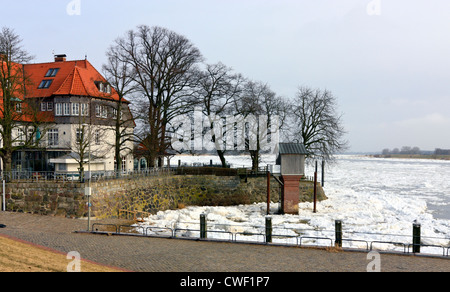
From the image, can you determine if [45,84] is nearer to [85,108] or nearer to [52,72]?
[52,72]

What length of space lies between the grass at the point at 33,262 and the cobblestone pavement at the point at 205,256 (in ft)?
4.07

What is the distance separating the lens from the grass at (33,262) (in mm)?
11609

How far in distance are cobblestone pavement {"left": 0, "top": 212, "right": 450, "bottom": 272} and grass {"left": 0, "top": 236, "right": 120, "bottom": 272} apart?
48.9 inches

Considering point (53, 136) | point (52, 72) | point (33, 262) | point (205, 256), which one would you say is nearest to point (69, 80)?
point (52, 72)

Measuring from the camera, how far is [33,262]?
40.7 feet

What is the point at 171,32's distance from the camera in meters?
37.5

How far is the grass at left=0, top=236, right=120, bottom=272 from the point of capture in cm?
1161

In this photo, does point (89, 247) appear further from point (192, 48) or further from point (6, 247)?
point (192, 48)

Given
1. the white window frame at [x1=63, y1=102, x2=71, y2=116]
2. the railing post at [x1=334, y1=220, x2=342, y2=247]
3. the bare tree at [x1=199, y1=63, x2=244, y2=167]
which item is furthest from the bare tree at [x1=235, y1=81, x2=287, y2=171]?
the railing post at [x1=334, y1=220, x2=342, y2=247]

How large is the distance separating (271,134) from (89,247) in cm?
2909

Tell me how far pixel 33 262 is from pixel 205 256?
6.42 meters

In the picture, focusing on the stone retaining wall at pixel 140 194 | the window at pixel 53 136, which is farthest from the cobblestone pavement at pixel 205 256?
the window at pixel 53 136

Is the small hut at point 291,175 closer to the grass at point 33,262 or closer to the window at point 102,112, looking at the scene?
the window at point 102,112
